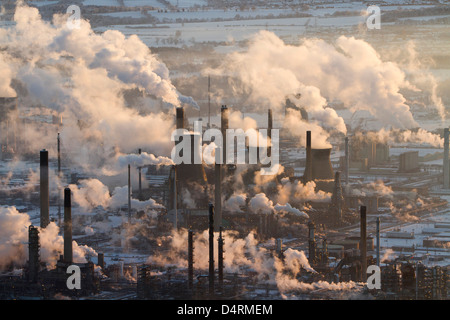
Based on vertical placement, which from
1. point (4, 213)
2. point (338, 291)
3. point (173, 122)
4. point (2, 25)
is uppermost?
point (2, 25)

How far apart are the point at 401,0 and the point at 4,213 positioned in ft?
112

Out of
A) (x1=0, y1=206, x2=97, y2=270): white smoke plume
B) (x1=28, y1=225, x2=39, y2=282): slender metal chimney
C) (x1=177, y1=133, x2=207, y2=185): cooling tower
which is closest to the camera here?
(x1=28, y1=225, x2=39, y2=282): slender metal chimney

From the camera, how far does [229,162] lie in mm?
41219

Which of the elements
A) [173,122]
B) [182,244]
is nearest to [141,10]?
[173,122]

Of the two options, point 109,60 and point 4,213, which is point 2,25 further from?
point 4,213

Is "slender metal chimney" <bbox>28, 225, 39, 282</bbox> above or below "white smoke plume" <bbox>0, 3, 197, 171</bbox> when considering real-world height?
below
